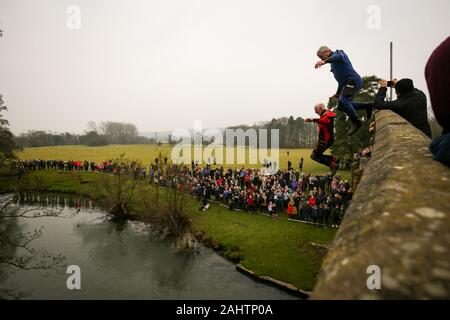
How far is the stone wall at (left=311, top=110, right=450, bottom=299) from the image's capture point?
1004mm

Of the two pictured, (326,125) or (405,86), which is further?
(326,125)

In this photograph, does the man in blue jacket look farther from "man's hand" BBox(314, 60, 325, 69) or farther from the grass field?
the grass field

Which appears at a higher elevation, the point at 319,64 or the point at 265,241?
the point at 319,64

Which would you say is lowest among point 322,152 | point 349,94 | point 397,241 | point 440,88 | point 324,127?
point 397,241

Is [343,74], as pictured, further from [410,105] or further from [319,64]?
[410,105]

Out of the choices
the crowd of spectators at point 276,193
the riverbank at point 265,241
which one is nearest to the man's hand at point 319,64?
the crowd of spectators at point 276,193

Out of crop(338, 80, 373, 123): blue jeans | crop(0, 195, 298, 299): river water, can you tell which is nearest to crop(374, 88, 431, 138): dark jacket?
crop(338, 80, 373, 123): blue jeans

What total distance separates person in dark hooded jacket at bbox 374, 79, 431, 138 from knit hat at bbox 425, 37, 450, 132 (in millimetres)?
3654

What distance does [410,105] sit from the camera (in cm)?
510

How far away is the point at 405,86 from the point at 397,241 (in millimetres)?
5432

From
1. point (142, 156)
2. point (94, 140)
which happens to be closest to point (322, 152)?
point (142, 156)

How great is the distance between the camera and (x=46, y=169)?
213 feet

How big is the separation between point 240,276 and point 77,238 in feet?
72.4
